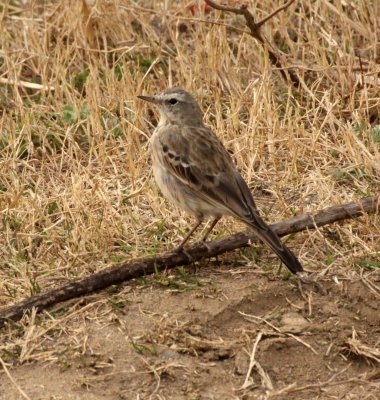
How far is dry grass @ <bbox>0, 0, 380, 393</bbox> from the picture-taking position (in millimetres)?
6969

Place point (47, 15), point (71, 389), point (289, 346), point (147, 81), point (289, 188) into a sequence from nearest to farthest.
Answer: point (71, 389)
point (289, 346)
point (289, 188)
point (147, 81)
point (47, 15)

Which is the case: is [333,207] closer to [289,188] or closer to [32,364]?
[289,188]

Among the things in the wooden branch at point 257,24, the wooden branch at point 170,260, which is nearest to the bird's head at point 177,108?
the wooden branch at point 170,260

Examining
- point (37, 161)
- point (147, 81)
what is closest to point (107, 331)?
point (37, 161)

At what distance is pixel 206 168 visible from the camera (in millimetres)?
6969

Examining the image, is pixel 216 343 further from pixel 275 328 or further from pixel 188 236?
pixel 188 236

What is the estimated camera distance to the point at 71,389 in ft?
18.4

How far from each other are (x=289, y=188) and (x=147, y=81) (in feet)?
6.60

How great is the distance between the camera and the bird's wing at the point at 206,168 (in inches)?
264

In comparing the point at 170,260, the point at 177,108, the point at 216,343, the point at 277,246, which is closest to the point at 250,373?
the point at 216,343

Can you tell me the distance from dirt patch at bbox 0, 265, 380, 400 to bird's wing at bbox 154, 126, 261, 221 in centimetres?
46

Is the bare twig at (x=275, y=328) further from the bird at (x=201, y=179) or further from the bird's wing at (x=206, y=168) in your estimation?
the bird's wing at (x=206, y=168)

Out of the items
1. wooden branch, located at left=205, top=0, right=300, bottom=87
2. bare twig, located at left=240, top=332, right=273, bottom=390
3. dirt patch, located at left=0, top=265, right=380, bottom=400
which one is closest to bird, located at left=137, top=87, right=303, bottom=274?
dirt patch, located at left=0, top=265, right=380, bottom=400

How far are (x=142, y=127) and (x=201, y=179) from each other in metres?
1.90
